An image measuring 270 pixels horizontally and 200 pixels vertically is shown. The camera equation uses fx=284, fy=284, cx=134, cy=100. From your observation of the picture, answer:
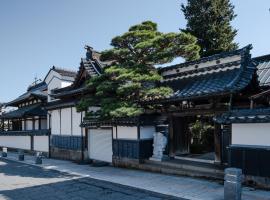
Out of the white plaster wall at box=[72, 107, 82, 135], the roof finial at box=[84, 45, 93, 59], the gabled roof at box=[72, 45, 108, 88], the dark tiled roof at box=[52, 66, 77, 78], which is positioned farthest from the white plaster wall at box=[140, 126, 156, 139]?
the dark tiled roof at box=[52, 66, 77, 78]

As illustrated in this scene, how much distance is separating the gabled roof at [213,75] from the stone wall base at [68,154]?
9264 mm

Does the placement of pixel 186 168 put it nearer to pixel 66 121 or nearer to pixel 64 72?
pixel 66 121

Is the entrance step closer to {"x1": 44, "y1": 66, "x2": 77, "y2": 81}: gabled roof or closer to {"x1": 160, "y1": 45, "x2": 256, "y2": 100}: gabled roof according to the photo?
{"x1": 160, "y1": 45, "x2": 256, "y2": 100}: gabled roof

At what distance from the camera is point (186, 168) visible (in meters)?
14.9

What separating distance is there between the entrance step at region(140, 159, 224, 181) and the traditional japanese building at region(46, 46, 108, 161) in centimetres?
762

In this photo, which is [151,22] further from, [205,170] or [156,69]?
[205,170]

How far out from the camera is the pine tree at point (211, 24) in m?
28.5

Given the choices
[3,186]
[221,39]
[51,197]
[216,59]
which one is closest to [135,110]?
[216,59]

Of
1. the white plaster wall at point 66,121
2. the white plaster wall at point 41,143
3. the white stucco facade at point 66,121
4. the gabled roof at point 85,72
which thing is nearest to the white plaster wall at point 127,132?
the gabled roof at point 85,72

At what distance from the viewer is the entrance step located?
1343cm

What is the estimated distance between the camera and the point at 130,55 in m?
18.0

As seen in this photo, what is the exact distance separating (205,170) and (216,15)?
1994 cm

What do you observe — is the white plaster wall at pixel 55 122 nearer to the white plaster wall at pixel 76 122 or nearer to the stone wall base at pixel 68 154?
the stone wall base at pixel 68 154

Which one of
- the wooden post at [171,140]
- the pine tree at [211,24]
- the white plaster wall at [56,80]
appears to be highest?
the pine tree at [211,24]
